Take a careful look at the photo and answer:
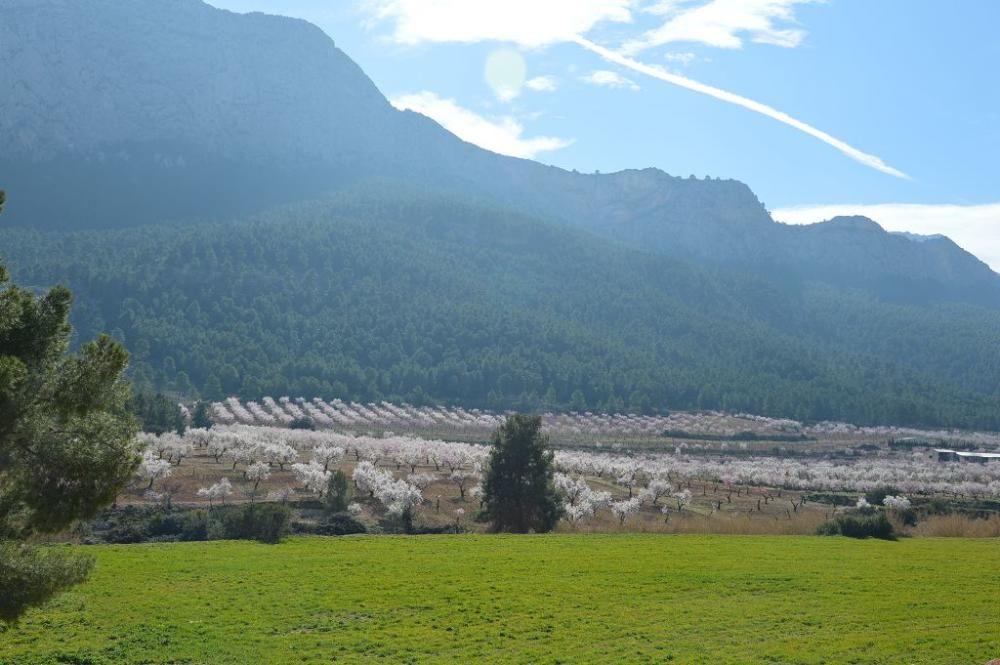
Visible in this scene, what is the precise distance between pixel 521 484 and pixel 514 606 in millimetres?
20421

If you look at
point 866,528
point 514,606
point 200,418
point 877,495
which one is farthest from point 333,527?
point 200,418

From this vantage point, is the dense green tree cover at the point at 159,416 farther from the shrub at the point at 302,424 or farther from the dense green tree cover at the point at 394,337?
the dense green tree cover at the point at 394,337

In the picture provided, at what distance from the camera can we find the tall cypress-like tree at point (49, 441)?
43.9ft

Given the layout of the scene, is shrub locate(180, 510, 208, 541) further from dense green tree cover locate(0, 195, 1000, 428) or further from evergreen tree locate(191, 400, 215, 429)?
dense green tree cover locate(0, 195, 1000, 428)

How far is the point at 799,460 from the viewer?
332 feet

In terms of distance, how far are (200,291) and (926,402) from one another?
141835mm

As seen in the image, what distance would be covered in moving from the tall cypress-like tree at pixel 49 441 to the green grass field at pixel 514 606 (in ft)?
11.4

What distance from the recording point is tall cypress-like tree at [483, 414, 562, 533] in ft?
143

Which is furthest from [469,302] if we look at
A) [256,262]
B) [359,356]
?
[256,262]

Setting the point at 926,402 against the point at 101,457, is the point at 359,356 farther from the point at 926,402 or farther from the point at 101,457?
the point at 101,457

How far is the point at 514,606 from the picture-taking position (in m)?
23.3

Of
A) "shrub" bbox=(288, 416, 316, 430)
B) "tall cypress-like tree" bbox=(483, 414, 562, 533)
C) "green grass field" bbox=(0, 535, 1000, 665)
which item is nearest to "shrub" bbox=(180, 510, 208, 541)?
"green grass field" bbox=(0, 535, 1000, 665)

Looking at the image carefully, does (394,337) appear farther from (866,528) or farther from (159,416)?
(866,528)

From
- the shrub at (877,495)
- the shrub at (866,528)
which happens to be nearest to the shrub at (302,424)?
the shrub at (877,495)
